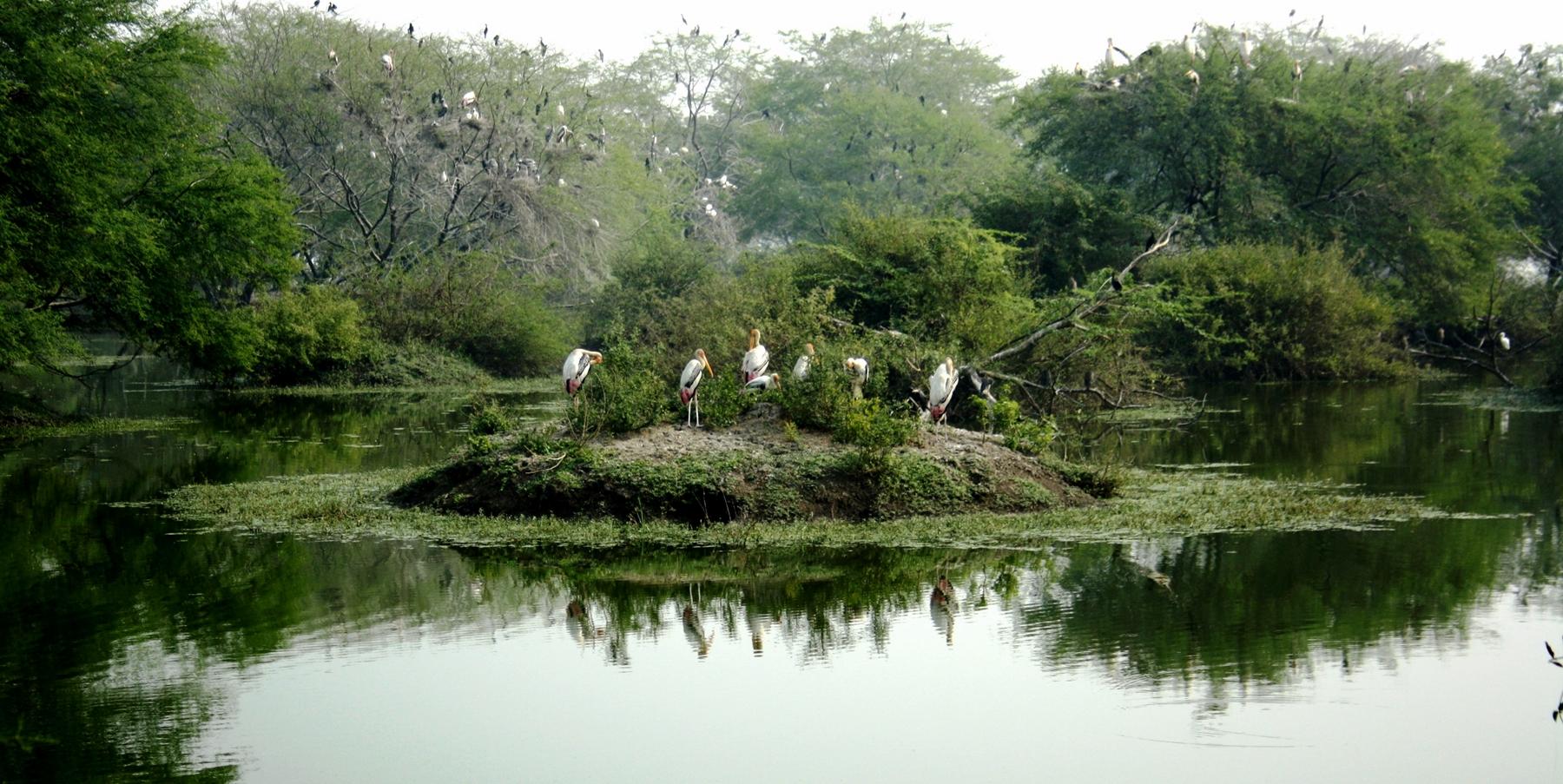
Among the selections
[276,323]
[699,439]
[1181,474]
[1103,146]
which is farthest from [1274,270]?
[699,439]

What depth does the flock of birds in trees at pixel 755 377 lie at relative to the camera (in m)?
12.0

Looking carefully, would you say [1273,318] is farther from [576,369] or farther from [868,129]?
[868,129]

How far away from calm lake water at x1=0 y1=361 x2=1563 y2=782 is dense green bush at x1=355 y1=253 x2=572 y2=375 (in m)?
17.4

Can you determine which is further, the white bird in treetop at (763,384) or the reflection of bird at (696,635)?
the white bird in treetop at (763,384)

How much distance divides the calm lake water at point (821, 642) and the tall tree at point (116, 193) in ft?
19.1

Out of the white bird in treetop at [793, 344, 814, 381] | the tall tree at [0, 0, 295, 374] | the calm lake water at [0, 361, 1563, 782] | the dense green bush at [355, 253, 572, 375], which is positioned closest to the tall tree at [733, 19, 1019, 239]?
the dense green bush at [355, 253, 572, 375]

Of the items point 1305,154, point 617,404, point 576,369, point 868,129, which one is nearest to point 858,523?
point 617,404

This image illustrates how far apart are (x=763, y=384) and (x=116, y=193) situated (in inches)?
409

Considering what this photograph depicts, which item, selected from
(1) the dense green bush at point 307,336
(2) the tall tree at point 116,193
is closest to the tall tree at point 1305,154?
(1) the dense green bush at point 307,336

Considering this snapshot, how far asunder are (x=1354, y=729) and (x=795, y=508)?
203 inches

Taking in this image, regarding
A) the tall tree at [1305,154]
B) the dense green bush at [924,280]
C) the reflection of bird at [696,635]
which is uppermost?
the tall tree at [1305,154]

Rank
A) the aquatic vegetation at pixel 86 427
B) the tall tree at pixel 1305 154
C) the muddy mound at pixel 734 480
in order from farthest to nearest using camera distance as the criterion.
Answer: the tall tree at pixel 1305 154 → the aquatic vegetation at pixel 86 427 → the muddy mound at pixel 734 480

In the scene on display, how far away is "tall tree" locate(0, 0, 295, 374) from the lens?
696 inches

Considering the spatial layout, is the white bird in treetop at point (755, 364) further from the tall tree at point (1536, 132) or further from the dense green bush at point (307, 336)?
the tall tree at point (1536, 132)
